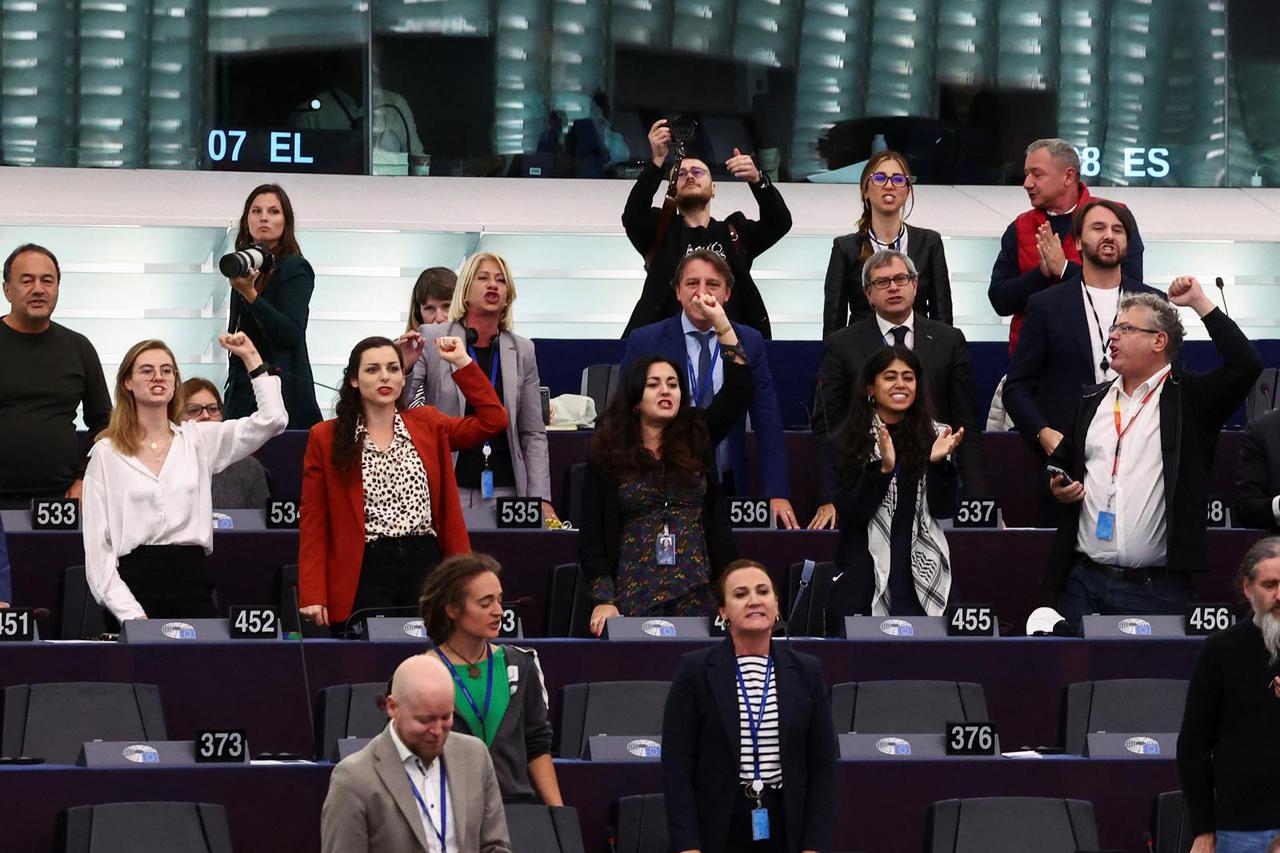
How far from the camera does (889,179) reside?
748 centimetres

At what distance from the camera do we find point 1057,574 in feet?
20.6

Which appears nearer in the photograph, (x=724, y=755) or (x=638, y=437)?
(x=724, y=755)

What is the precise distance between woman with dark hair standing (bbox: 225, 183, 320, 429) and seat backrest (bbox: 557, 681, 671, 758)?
2037mm

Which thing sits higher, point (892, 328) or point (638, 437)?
point (892, 328)

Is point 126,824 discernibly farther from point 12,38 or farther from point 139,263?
point 12,38

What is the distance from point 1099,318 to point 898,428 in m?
0.87

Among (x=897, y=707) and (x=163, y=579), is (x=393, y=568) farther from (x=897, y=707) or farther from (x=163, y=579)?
(x=897, y=707)

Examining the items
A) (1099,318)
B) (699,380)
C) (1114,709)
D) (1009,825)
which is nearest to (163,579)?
(699,380)

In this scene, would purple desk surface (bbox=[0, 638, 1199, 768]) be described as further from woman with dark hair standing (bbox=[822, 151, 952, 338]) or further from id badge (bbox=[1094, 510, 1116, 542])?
woman with dark hair standing (bbox=[822, 151, 952, 338])

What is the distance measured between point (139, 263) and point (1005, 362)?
3936mm

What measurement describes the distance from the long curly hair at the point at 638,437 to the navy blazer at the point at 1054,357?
1.11 meters

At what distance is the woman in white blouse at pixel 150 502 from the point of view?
235 inches

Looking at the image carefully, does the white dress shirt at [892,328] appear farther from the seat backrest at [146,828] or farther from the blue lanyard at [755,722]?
the seat backrest at [146,828]

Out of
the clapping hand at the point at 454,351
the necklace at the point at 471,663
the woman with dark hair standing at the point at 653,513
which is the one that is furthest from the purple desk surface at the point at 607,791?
the clapping hand at the point at 454,351
